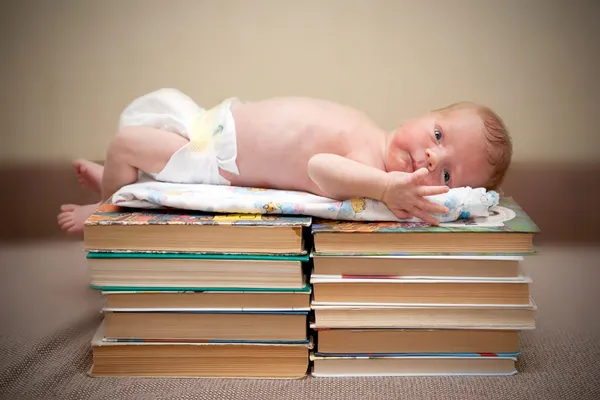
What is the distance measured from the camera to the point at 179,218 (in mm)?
882

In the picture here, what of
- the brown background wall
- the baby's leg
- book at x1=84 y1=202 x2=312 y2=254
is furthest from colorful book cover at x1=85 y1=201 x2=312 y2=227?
the brown background wall

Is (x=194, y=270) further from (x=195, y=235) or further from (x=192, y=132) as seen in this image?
(x=192, y=132)

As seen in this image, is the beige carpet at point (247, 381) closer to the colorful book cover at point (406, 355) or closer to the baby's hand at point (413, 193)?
the colorful book cover at point (406, 355)

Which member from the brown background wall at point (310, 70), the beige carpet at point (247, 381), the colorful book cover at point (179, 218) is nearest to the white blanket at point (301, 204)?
the colorful book cover at point (179, 218)

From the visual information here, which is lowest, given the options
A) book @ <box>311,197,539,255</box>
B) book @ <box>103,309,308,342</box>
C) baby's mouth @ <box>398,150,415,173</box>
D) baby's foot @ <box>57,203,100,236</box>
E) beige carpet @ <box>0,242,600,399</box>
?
beige carpet @ <box>0,242,600,399</box>

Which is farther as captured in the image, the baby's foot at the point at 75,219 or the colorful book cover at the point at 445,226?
the baby's foot at the point at 75,219

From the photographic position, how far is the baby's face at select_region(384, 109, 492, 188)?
95 cm

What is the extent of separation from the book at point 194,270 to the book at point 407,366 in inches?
5.4

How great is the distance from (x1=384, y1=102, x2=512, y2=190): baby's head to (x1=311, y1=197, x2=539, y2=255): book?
111mm

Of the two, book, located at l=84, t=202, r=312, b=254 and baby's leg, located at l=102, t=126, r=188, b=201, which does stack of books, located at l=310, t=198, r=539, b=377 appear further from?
baby's leg, located at l=102, t=126, r=188, b=201

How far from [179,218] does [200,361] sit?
0.21 metres

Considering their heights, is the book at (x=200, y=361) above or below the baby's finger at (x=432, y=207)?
below

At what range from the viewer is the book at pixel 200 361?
0.92 m

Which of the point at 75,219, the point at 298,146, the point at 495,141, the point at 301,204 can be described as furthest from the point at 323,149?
the point at 75,219
